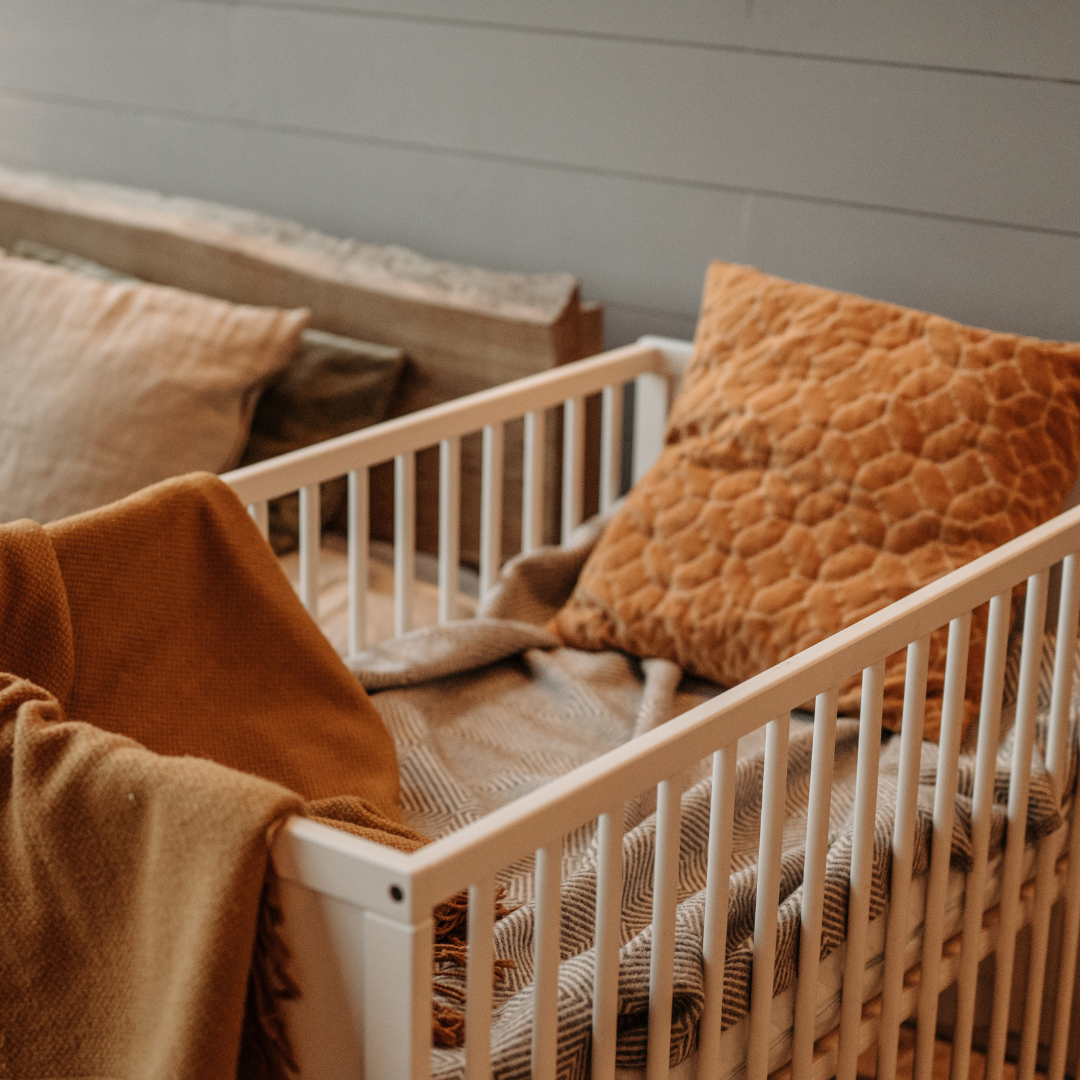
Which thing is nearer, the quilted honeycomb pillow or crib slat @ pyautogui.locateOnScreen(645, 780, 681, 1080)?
crib slat @ pyautogui.locateOnScreen(645, 780, 681, 1080)

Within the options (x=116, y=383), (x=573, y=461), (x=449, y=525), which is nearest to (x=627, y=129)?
(x=573, y=461)

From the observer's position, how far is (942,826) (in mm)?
1138

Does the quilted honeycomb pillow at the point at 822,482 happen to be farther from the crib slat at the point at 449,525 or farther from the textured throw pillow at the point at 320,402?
the textured throw pillow at the point at 320,402

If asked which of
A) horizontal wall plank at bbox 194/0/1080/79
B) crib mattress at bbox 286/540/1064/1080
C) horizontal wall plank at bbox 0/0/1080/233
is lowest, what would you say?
crib mattress at bbox 286/540/1064/1080

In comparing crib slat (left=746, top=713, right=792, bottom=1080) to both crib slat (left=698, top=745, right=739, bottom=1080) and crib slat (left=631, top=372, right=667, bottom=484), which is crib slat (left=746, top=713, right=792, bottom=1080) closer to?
crib slat (left=698, top=745, right=739, bottom=1080)

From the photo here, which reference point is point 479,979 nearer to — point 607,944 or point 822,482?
point 607,944

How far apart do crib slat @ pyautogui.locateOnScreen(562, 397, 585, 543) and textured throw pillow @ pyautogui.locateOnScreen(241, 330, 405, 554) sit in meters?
0.26

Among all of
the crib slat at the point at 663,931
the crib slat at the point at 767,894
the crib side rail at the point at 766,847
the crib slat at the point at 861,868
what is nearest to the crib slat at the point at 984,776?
the crib side rail at the point at 766,847

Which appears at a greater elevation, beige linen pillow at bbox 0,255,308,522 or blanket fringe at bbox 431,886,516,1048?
beige linen pillow at bbox 0,255,308,522

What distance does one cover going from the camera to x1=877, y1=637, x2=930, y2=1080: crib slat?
1072mm

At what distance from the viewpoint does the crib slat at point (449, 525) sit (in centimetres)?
149

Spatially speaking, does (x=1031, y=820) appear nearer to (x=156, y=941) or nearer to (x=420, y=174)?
(x=156, y=941)

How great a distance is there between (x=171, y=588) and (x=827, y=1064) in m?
0.62

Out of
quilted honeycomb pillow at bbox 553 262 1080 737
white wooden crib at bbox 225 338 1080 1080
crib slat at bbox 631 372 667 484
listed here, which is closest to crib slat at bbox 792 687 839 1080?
white wooden crib at bbox 225 338 1080 1080
